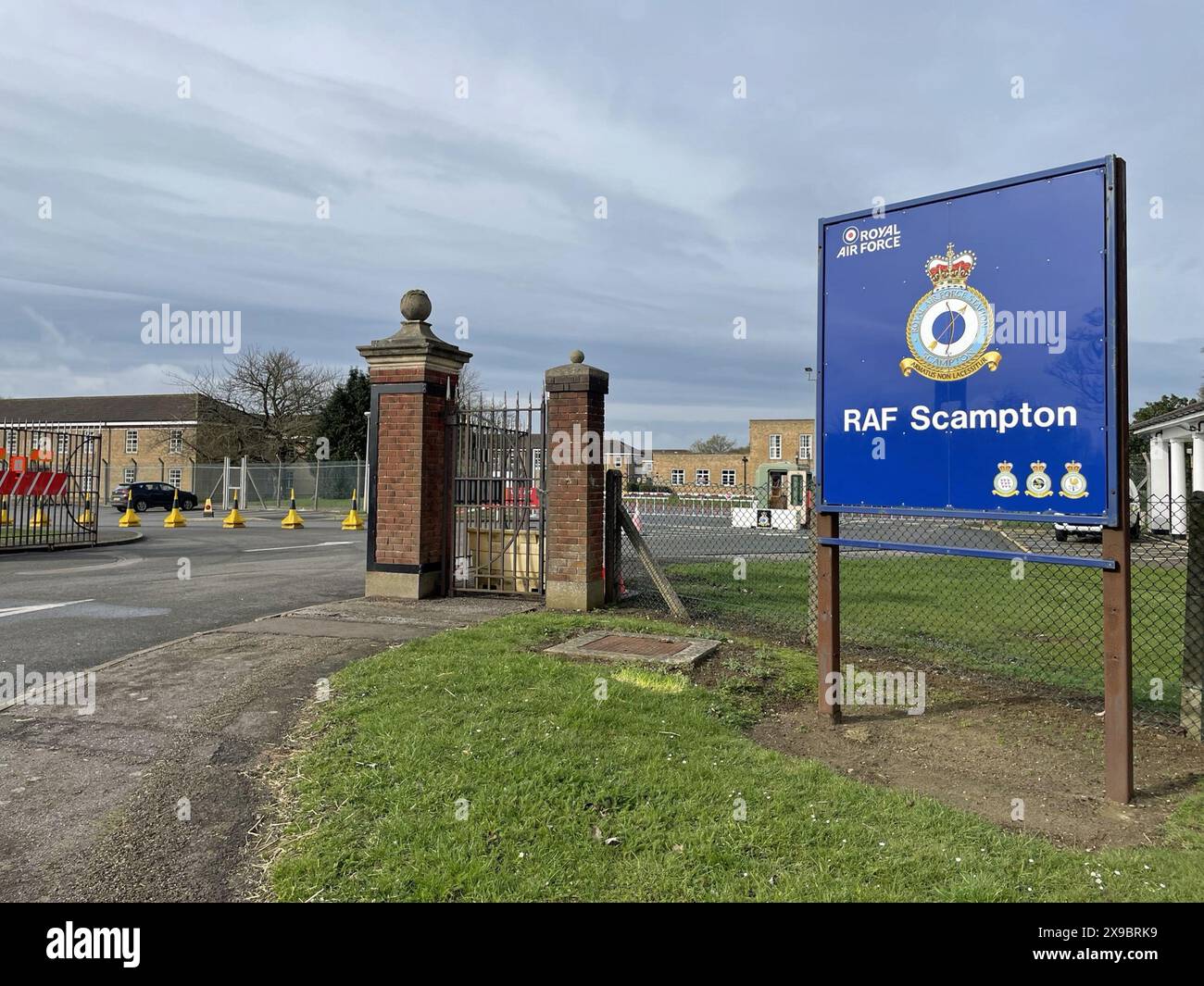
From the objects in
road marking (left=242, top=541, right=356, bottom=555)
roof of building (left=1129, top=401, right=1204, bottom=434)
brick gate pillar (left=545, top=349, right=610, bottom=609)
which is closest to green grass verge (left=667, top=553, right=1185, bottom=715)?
brick gate pillar (left=545, top=349, right=610, bottom=609)

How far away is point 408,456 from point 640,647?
3984 millimetres

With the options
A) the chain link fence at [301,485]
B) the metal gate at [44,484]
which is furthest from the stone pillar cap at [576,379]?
the chain link fence at [301,485]

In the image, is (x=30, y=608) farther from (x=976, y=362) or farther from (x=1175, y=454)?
(x=1175, y=454)

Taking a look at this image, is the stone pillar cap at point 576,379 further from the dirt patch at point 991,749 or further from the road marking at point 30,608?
the road marking at point 30,608

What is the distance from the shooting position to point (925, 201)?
466 centimetres

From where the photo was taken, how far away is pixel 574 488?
27.4ft

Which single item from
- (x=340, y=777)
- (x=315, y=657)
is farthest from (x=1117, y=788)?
(x=315, y=657)

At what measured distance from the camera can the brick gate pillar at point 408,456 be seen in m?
9.16

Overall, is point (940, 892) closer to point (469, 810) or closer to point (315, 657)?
point (469, 810)

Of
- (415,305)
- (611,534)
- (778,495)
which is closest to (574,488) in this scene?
(611,534)

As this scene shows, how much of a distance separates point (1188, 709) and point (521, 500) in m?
6.42

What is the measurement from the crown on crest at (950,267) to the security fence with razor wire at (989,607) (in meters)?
1.45

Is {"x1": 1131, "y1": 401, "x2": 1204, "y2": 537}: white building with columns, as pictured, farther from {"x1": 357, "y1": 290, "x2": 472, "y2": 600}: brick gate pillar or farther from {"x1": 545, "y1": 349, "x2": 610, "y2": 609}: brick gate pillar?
{"x1": 357, "y1": 290, "x2": 472, "y2": 600}: brick gate pillar

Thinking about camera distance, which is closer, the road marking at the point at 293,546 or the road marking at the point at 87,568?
the road marking at the point at 87,568
